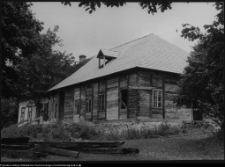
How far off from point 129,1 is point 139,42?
13.6 metres

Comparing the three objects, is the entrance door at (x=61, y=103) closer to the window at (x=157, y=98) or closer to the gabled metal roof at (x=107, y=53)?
the gabled metal roof at (x=107, y=53)

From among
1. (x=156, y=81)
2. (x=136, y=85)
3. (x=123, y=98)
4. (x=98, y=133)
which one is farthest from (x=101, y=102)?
(x=156, y=81)

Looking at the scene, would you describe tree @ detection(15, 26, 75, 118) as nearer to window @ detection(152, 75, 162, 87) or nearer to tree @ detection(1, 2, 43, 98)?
tree @ detection(1, 2, 43, 98)

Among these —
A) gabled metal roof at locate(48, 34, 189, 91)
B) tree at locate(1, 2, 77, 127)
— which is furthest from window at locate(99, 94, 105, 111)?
tree at locate(1, 2, 77, 127)

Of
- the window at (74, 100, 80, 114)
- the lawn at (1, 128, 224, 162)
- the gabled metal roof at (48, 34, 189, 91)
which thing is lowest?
the lawn at (1, 128, 224, 162)

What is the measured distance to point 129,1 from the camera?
12.2m

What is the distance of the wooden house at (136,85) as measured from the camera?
800 inches

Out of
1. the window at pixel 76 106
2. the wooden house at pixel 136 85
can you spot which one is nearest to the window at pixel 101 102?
the wooden house at pixel 136 85

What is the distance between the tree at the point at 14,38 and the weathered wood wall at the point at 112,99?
664 cm

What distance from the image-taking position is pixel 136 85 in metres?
20.3

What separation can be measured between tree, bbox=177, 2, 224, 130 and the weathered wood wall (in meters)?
7.29

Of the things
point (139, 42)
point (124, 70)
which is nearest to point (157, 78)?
point (124, 70)

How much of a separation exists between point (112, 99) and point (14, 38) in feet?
29.3

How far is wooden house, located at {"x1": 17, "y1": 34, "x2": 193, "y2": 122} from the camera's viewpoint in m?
20.3
